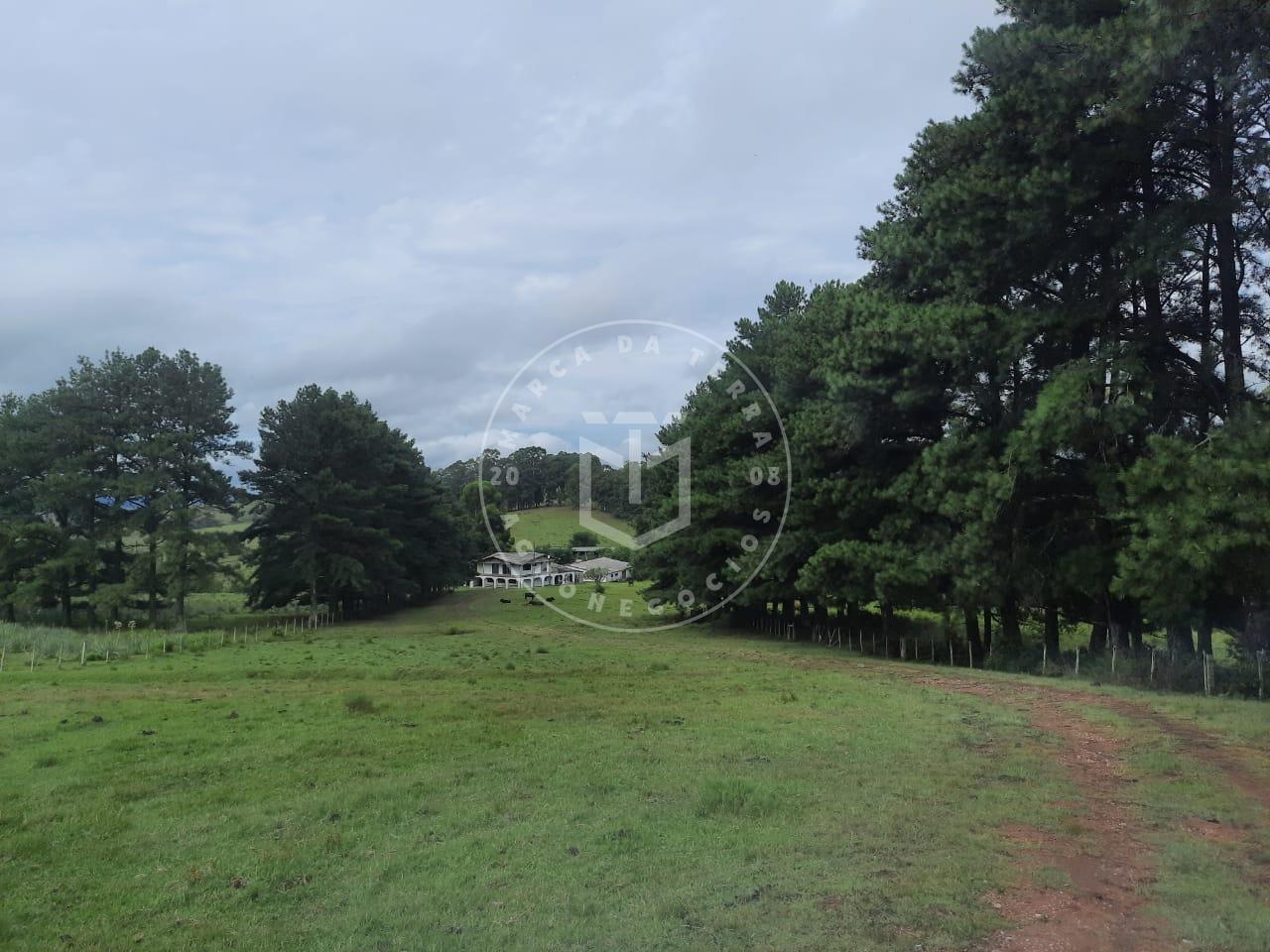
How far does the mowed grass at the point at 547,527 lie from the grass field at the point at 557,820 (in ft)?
194

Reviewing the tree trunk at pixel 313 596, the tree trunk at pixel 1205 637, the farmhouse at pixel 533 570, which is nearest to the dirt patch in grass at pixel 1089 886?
the tree trunk at pixel 1205 637

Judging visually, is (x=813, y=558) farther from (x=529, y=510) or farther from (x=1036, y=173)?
(x=529, y=510)

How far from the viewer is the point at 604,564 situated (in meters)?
78.4

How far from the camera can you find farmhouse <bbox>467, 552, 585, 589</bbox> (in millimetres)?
67688

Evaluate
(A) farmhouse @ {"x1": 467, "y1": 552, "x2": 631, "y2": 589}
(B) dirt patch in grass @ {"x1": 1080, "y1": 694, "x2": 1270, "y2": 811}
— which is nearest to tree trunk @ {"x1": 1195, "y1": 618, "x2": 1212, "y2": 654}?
(B) dirt patch in grass @ {"x1": 1080, "y1": 694, "x2": 1270, "y2": 811}

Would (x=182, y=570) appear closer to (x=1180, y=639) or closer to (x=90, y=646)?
(x=90, y=646)

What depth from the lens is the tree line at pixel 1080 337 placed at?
14.6m

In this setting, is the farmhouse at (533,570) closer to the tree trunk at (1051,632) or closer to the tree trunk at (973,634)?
the tree trunk at (973,634)

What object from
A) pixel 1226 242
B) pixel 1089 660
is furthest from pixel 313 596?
pixel 1226 242

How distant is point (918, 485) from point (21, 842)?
20.8 meters

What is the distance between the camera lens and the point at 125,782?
9633 millimetres

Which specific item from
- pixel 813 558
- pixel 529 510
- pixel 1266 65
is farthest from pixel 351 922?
pixel 529 510

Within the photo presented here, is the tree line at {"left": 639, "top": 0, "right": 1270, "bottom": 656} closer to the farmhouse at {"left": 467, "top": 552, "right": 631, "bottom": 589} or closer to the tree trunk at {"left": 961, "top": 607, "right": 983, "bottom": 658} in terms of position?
the tree trunk at {"left": 961, "top": 607, "right": 983, "bottom": 658}

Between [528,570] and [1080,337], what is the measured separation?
177ft
